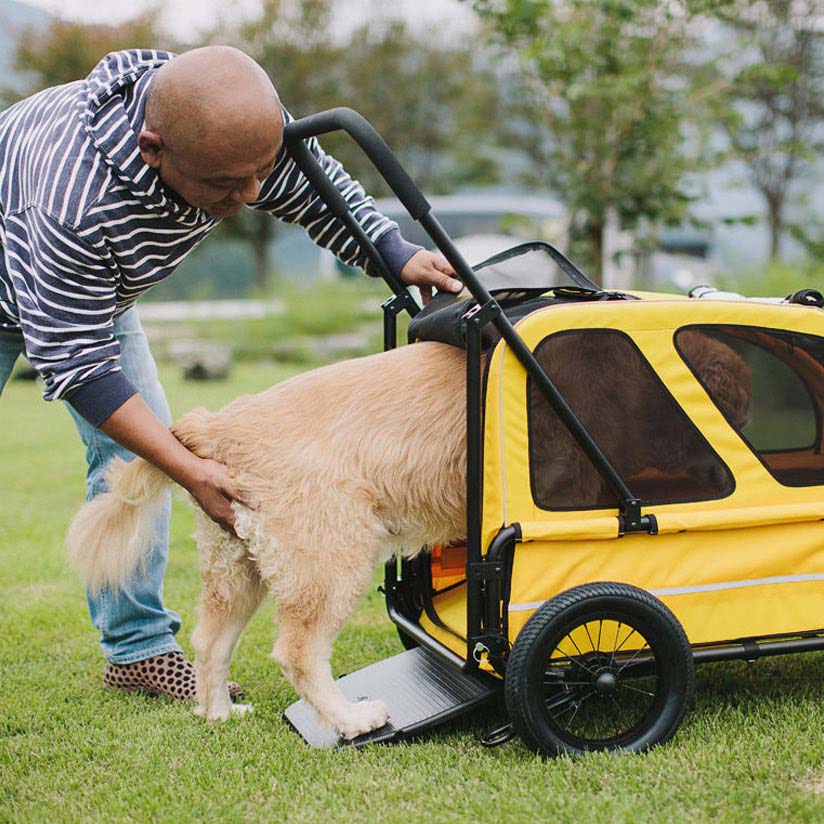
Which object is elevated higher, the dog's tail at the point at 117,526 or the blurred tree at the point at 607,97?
the blurred tree at the point at 607,97

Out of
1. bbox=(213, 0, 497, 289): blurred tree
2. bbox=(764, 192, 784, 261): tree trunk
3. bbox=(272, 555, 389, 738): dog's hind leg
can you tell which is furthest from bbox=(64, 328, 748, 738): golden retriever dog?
bbox=(213, 0, 497, 289): blurred tree

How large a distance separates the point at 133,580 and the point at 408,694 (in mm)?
893

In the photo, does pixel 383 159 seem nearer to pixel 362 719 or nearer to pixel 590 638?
pixel 590 638

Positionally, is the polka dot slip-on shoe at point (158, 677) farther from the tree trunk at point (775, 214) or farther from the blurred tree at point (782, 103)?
the tree trunk at point (775, 214)

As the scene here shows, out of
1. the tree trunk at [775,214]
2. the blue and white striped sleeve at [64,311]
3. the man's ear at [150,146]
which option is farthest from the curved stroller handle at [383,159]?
the tree trunk at [775,214]

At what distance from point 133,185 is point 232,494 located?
78 centimetres

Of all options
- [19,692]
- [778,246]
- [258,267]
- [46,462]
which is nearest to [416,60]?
[258,267]

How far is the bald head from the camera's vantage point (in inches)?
86.3

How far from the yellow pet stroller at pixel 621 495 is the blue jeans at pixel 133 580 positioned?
0.72 metres

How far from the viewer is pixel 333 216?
9.91 ft

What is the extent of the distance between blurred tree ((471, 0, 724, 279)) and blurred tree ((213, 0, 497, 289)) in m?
12.6

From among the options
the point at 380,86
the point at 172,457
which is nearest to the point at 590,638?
the point at 172,457

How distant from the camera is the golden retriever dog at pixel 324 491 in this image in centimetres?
254

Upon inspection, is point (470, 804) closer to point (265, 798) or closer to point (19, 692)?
point (265, 798)
